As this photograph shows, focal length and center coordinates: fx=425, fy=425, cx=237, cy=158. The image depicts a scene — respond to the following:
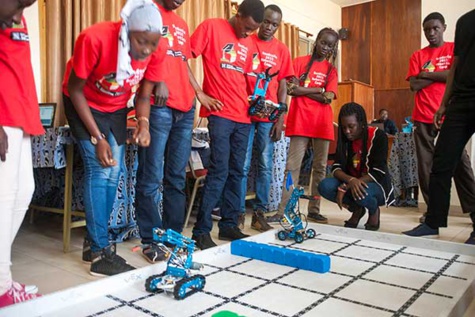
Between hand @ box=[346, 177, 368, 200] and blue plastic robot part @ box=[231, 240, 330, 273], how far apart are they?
2.84 feet

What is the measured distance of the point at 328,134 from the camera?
295cm

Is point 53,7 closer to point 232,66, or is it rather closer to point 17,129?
point 232,66

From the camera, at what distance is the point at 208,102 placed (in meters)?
2.13

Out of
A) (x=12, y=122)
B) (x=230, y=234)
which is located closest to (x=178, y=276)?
(x=12, y=122)

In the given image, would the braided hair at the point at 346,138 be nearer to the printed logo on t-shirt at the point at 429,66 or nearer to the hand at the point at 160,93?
the printed logo on t-shirt at the point at 429,66

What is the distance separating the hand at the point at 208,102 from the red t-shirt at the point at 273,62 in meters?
0.46

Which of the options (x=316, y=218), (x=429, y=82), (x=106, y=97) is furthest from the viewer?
(x=316, y=218)

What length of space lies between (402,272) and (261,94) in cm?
124

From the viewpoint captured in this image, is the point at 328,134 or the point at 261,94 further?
the point at 328,134

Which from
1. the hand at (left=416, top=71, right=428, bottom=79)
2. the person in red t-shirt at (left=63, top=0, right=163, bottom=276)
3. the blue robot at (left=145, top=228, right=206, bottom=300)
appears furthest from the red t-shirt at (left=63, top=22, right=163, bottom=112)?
the hand at (left=416, top=71, right=428, bottom=79)

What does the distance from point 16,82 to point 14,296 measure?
674 mm

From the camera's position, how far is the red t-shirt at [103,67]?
1541 mm

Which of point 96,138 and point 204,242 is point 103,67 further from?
point 204,242

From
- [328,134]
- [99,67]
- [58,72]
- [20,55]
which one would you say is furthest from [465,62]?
[58,72]
